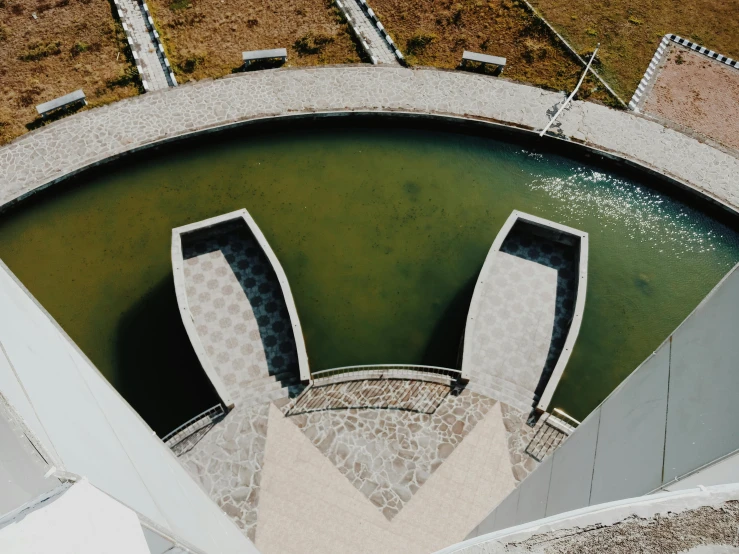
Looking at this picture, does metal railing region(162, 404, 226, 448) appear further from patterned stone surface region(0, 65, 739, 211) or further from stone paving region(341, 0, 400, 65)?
stone paving region(341, 0, 400, 65)

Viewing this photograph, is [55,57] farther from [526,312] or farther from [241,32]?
[526,312]

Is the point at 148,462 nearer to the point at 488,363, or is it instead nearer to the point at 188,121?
the point at 488,363

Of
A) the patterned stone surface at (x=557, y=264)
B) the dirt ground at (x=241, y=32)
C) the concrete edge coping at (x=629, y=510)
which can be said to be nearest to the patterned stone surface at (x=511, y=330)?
the patterned stone surface at (x=557, y=264)

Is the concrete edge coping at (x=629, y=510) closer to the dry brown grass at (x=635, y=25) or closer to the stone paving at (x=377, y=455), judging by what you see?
the stone paving at (x=377, y=455)

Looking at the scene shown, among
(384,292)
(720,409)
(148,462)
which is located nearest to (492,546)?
(720,409)


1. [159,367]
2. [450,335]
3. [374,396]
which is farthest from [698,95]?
[159,367]

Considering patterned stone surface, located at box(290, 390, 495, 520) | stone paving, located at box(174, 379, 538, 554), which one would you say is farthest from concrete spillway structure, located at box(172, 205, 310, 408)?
patterned stone surface, located at box(290, 390, 495, 520)
